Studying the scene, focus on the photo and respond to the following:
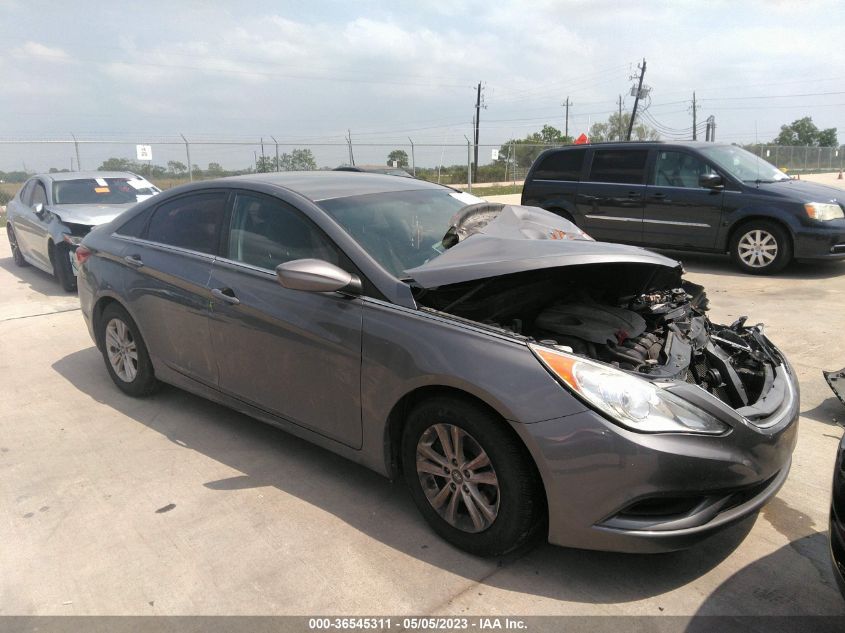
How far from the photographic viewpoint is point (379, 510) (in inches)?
125

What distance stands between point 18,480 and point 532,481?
2.91m

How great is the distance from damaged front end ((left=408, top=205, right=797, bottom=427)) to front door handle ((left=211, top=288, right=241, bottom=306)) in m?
1.16

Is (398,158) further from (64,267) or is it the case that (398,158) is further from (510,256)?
(510,256)

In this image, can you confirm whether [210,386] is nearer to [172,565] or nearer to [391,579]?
[172,565]

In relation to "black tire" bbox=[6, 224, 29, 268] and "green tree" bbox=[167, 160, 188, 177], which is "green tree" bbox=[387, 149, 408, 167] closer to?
"green tree" bbox=[167, 160, 188, 177]

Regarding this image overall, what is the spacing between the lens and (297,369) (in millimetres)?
3271

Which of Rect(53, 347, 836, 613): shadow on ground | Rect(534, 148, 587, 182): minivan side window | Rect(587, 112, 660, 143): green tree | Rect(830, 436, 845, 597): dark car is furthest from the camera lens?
Rect(587, 112, 660, 143): green tree

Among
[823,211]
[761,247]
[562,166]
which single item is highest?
[562,166]

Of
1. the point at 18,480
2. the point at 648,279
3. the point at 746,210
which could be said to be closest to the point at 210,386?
→ the point at 18,480

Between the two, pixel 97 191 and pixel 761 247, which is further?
pixel 97 191

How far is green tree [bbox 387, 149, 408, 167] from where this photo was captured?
27.1 meters

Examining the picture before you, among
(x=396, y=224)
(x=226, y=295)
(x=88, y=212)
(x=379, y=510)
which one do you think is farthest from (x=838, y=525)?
(x=88, y=212)

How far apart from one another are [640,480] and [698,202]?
732 cm

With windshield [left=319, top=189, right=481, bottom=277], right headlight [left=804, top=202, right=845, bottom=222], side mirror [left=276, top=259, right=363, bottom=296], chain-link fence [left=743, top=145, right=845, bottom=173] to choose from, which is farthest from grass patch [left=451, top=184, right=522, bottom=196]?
side mirror [left=276, top=259, right=363, bottom=296]
